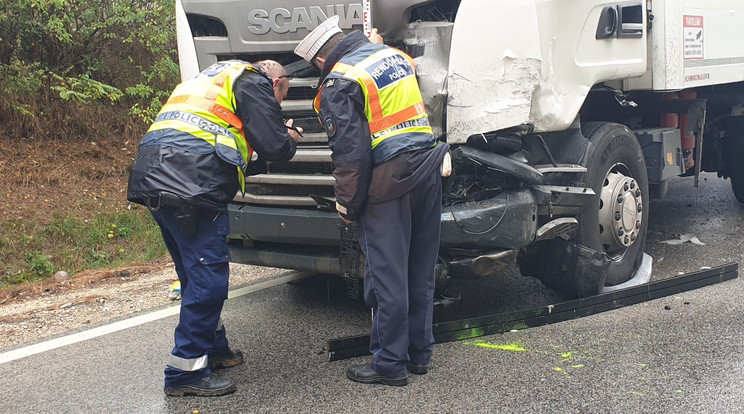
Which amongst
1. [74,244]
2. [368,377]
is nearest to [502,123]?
[368,377]

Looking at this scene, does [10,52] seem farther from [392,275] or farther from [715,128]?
[715,128]

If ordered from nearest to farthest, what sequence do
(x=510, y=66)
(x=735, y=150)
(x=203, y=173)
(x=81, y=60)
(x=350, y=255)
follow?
1. (x=203, y=173)
2. (x=510, y=66)
3. (x=350, y=255)
4. (x=735, y=150)
5. (x=81, y=60)

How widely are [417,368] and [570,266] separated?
133 cm

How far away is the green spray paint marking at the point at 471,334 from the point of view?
4.50 meters

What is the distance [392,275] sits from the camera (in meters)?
3.88

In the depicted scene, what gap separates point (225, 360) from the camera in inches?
168

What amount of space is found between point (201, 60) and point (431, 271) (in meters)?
1.93

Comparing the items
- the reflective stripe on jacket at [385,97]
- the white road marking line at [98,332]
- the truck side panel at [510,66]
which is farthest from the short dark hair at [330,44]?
the white road marking line at [98,332]

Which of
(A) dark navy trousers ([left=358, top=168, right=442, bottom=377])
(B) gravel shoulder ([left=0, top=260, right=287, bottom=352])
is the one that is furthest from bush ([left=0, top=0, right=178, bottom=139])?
(A) dark navy trousers ([left=358, top=168, right=442, bottom=377])

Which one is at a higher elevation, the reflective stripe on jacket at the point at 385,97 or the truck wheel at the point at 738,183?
the reflective stripe on jacket at the point at 385,97

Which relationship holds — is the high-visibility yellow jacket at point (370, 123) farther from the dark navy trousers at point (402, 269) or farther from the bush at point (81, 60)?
the bush at point (81, 60)

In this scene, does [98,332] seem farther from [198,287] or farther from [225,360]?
[198,287]

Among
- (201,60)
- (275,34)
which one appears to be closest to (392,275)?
(275,34)

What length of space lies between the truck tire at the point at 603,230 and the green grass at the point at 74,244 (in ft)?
11.8
